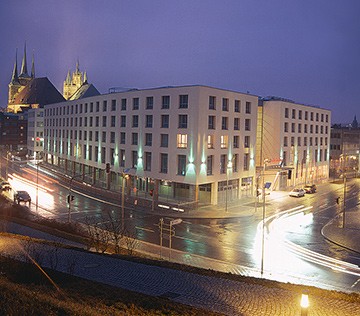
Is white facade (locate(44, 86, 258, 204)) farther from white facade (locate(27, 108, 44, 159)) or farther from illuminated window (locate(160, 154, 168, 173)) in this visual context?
white facade (locate(27, 108, 44, 159))

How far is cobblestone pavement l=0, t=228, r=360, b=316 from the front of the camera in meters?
14.4

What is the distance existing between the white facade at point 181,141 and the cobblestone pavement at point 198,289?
27.6 m

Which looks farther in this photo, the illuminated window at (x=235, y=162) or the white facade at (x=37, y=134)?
the white facade at (x=37, y=134)

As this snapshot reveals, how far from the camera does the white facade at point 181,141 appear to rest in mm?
49625

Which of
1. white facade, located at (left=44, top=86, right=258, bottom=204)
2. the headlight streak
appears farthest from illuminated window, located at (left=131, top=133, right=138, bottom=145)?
the headlight streak

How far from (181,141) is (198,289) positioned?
3472 cm

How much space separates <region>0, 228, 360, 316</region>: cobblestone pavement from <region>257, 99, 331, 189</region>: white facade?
41604 millimetres

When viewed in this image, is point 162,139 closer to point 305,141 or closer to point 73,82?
point 305,141

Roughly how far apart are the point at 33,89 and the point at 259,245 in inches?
5549

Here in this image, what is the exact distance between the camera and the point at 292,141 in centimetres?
6875

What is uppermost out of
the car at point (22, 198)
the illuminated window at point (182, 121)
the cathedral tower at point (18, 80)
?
the cathedral tower at point (18, 80)

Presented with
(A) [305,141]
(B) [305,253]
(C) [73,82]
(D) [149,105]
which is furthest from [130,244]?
(C) [73,82]

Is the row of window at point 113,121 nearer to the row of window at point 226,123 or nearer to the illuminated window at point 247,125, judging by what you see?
the row of window at point 226,123

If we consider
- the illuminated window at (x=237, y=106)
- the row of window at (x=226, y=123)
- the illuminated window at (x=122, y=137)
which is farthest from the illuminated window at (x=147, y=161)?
the illuminated window at (x=237, y=106)
